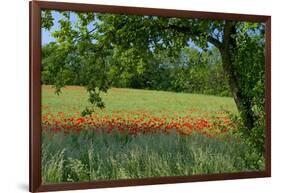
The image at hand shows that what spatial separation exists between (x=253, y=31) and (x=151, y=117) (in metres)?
2.10

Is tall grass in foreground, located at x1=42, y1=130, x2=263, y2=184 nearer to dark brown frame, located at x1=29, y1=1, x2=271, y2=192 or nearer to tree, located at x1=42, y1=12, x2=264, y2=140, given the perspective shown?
dark brown frame, located at x1=29, y1=1, x2=271, y2=192

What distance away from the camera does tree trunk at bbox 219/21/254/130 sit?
8.63 metres

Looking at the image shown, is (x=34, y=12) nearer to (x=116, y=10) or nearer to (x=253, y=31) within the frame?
(x=116, y=10)

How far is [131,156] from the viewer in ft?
25.8

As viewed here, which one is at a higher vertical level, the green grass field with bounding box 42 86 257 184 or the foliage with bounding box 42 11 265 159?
the foliage with bounding box 42 11 265 159

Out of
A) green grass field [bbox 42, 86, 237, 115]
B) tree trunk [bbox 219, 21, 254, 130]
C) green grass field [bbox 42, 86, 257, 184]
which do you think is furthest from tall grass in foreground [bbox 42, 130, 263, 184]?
tree trunk [bbox 219, 21, 254, 130]

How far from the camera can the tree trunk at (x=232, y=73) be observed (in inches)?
340

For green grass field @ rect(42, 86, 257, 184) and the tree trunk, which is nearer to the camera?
green grass field @ rect(42, 86, 257, 184)

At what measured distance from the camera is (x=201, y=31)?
8422 mm

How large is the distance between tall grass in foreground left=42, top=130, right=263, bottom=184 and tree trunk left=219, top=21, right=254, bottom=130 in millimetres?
499

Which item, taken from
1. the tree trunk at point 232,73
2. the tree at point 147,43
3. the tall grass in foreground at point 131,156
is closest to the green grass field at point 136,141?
the tall grass in foreground at point 131,156

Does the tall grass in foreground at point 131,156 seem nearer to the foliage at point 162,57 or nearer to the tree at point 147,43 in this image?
the foliage at point 162,57

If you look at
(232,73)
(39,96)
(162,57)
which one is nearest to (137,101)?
(162,57)

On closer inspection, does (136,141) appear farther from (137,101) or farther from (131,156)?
(137,101)
